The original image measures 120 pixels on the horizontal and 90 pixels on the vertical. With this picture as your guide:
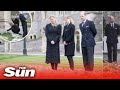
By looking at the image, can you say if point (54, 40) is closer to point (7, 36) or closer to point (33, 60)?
point (33, 60)

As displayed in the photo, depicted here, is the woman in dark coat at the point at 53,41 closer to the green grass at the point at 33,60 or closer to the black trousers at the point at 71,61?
the green grass at the point at 33,60

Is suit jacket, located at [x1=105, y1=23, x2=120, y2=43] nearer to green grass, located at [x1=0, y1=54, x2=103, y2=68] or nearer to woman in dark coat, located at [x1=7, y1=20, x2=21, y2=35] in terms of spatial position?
green grass, located at [x1=0, y1=54, x2=103, y2=68]

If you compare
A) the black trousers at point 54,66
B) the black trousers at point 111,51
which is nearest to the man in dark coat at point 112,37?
the black trousers at point 111,51

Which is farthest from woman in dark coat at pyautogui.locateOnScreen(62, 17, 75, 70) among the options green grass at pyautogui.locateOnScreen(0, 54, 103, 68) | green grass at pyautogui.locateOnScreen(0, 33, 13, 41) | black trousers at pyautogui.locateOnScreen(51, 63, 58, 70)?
green grass at pyautogui.locateOnScreen(0, 33, 13, 41)

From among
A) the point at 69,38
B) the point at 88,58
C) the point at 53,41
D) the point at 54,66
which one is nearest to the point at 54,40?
the point at 53,41

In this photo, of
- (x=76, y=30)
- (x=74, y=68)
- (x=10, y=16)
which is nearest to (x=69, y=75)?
(x=74, y=68)

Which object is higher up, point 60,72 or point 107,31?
point 107,31

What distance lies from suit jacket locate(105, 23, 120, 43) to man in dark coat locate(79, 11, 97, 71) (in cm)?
31

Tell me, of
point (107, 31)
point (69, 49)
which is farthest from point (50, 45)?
point (107, 31)

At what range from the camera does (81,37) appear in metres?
13.3

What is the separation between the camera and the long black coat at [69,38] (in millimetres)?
13273

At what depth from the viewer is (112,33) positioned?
43.7ft
